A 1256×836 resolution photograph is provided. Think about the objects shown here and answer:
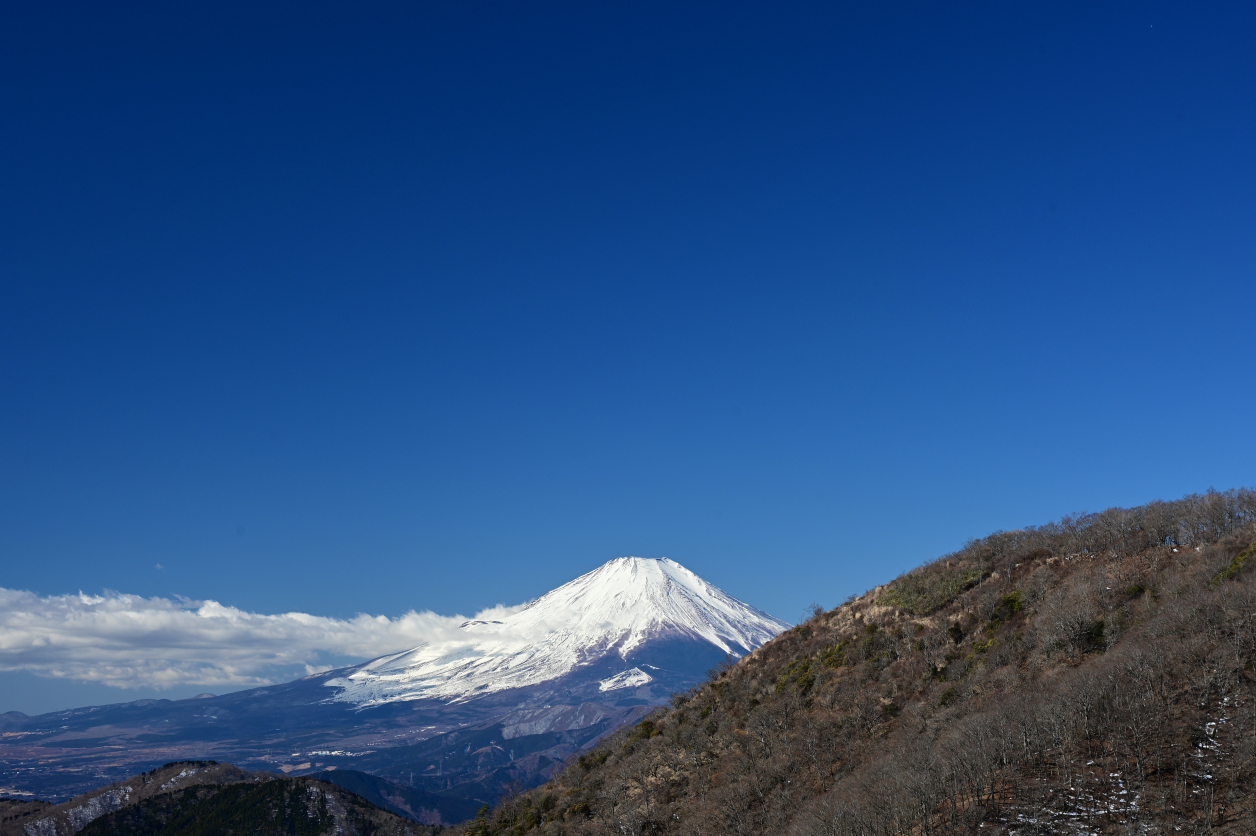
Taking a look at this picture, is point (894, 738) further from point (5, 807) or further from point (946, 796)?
point (5, 807)

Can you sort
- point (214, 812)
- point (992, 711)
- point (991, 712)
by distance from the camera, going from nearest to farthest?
point (991, 712) < point (992, 711) < point (214, 812)

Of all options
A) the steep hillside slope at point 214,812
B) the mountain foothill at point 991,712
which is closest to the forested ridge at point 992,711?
the mountain foothill at point 991,712

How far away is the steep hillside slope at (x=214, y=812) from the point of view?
139125 millimetres

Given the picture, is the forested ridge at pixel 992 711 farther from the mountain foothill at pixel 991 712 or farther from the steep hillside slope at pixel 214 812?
the steep hillside slope at pixel 214 812

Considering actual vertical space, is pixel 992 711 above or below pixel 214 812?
above

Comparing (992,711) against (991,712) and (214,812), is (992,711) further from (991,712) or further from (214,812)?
(214,812)

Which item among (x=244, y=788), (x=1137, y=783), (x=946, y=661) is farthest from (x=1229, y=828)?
(x=244, y=788)

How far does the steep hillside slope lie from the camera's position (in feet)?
456

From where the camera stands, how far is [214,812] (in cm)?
14488

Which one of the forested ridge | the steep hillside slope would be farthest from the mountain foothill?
the steep hillside slope

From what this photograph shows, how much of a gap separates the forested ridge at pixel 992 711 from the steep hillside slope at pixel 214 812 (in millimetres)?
96242

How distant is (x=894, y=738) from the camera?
38.6 meters

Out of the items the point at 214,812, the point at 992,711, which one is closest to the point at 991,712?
the point at 992,711

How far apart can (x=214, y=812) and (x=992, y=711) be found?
15691 cm
